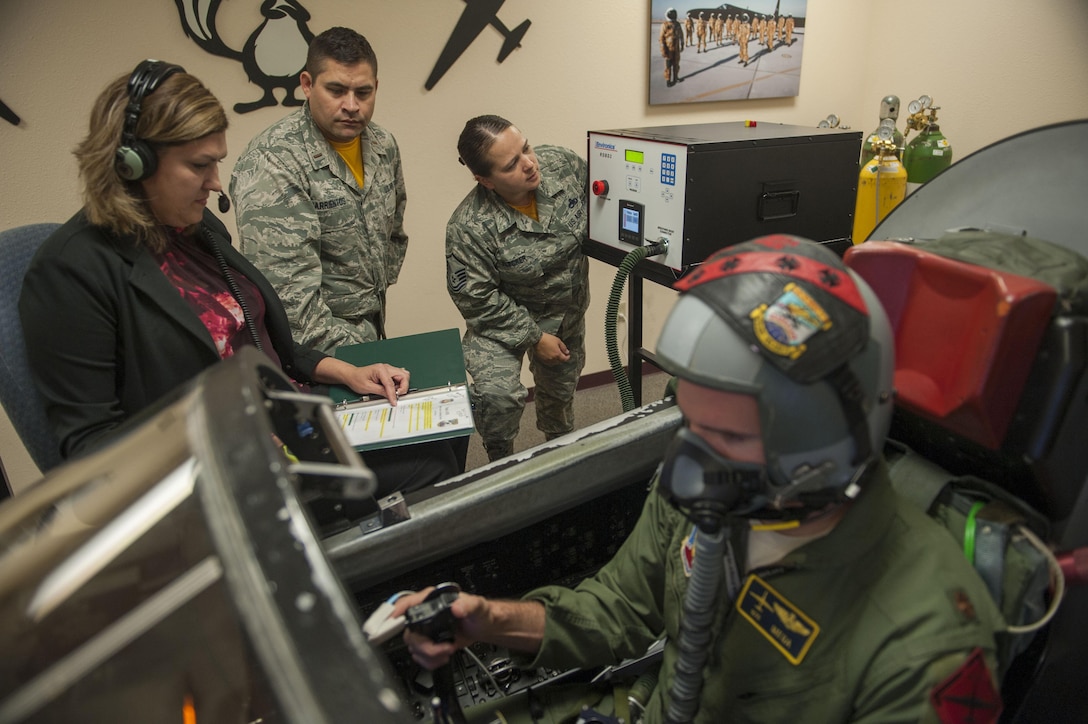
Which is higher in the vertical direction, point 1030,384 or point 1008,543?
point 1030,384

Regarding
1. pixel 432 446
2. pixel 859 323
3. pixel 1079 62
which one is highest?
pixel 1079 62

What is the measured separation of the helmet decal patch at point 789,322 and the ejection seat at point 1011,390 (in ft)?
0.70

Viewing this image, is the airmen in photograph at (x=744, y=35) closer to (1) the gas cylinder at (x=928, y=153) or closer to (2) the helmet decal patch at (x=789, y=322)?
(1) the gas cylinder at (x=928, y=153)

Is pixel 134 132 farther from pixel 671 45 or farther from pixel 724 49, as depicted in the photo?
pixel 724 49

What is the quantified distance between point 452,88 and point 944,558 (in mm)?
2373

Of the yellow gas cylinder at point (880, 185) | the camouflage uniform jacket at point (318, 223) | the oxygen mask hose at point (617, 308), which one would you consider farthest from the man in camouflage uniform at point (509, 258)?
the yellow gas cylinder at point (880, 185)

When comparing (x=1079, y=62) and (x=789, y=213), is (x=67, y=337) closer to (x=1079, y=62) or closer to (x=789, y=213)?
(x=789, y=213)

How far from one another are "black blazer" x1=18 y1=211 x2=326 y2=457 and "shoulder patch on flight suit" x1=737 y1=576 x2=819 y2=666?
98 cm

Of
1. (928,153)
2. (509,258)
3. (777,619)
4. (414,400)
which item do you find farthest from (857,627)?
(928,153)

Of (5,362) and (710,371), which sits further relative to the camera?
(5,362)

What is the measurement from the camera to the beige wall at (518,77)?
207cm

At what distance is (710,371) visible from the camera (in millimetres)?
674

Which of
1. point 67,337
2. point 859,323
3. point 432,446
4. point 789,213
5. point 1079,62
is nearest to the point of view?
point 859,323

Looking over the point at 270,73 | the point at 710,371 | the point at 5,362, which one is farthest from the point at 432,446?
the point at 270,73
